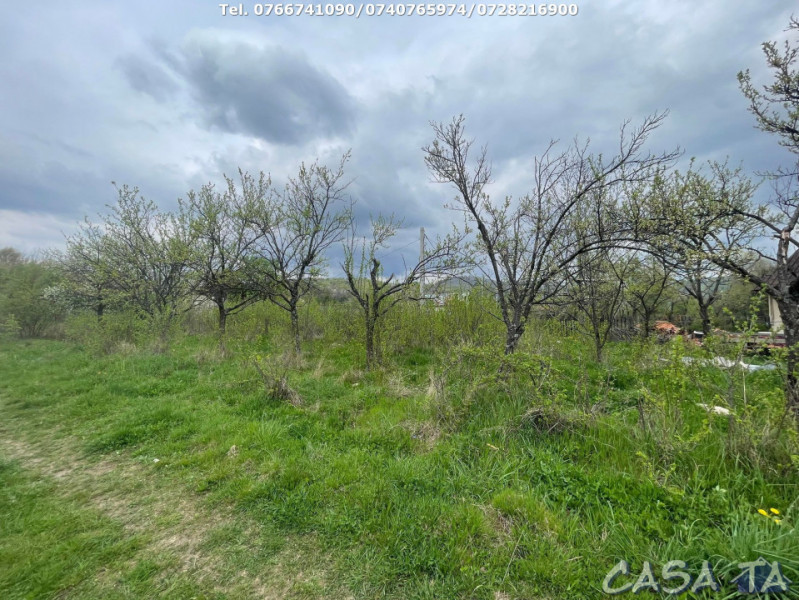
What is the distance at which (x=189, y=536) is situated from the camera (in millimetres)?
2354

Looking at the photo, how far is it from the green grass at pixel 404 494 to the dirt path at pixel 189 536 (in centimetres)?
1

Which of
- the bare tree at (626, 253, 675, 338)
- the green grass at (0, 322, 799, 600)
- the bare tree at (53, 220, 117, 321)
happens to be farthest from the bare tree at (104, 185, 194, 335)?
the bare tree at (626, 253, 675, 338)

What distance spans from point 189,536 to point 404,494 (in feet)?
5.68

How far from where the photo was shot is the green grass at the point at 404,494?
1919 mm

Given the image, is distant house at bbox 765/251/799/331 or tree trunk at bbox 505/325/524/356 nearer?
distant house at bbox 765/251/799/331

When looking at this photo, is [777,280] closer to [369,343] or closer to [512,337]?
[512,337]

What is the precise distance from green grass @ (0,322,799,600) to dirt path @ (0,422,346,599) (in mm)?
14

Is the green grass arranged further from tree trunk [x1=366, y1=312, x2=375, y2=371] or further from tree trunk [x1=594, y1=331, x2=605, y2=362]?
tree trunk [x1=594, y1=331, x2=605, y2=362]

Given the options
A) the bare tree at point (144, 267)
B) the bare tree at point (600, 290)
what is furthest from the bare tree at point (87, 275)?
the bare tree at point (600, 290)

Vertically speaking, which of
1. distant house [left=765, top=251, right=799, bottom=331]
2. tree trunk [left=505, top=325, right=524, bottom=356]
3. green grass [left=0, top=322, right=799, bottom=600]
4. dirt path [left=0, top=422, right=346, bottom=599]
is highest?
distant house [left=765, top=251, right=799, bottom=331]

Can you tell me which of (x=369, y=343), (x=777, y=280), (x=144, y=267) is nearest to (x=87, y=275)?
(x=144, y=267)

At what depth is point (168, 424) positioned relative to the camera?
434cm

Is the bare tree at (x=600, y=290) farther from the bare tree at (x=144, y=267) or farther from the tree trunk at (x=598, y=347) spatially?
the bare tree at (x=144, y=267)

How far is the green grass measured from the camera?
1.92 meters
